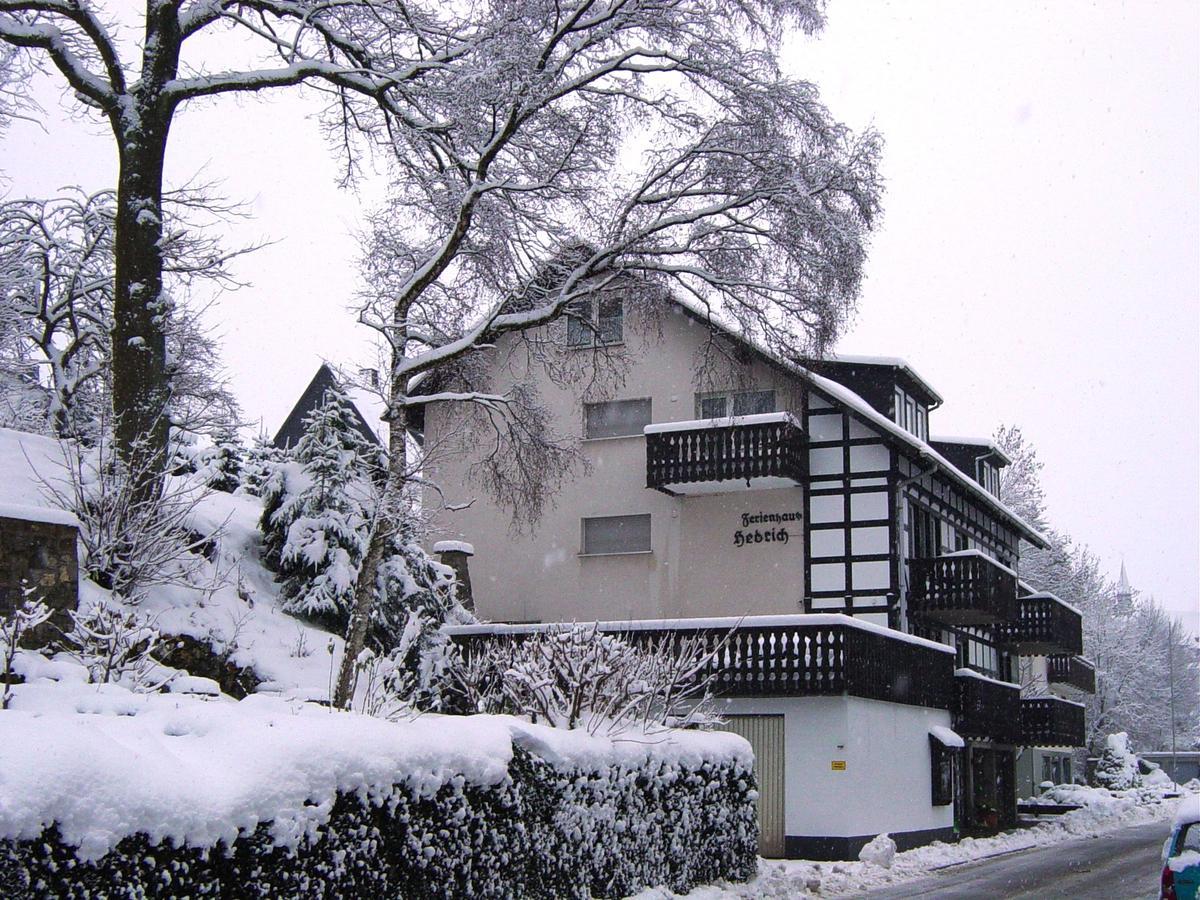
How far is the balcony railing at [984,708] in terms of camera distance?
26.8 m

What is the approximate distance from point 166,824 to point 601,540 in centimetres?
2125

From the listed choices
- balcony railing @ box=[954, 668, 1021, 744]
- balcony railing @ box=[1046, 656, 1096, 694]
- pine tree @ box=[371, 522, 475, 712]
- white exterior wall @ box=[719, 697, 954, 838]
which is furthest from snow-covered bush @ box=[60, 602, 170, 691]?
balcony railing @ box=[1046, 656, 1096, 694]

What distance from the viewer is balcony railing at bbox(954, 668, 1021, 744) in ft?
88.0

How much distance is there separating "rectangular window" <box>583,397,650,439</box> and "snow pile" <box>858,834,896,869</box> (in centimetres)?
1111

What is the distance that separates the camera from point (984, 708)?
27.9 m

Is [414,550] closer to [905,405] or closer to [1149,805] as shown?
[905,405]

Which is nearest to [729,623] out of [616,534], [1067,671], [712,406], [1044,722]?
[616,534]

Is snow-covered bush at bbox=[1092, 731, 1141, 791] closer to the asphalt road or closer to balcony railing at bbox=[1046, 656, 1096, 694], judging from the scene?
balcony railing at bbox=[1046, 656, 1096, 694]

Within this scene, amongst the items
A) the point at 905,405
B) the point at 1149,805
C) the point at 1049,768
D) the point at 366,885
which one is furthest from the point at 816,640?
the point at 1049,768

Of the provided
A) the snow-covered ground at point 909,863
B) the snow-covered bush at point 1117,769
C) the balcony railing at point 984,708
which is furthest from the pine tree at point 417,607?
the snow-covered bush at point 1117,769

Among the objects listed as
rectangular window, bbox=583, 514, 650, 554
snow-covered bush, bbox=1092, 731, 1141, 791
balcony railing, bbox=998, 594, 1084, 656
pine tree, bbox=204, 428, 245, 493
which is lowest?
snow-covered bush, bbox=1092, 731, 1141, 791

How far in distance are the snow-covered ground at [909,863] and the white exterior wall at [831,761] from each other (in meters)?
0.71

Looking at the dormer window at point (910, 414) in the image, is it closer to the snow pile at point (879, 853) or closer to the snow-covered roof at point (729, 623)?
the snow-covered roof at point (729, 623)

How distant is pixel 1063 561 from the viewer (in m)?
56.6
